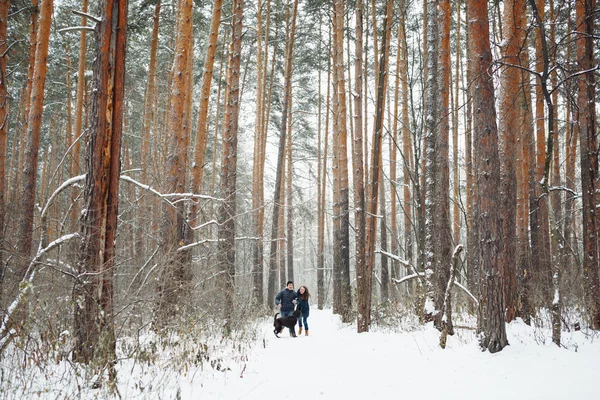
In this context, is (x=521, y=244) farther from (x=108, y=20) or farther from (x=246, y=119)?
(x=246, y=119)

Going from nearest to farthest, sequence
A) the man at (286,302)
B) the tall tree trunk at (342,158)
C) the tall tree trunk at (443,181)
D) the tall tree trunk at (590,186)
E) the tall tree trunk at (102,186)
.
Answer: the tall tree trunk at (102,186)
the tall tree trunk at (590,186)
the tall tree trunk at (443,181)
the man at (286,302)
the tall tree trunk at (342,158)

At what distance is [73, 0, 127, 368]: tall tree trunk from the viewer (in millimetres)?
4258

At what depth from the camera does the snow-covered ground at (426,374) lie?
3820mm

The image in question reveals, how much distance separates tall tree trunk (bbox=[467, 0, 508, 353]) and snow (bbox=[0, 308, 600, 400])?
0.37 metres

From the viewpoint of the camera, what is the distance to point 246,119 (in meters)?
21.9

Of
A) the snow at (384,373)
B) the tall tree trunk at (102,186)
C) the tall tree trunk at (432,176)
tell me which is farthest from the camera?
the tall tree trunk at (432,176)

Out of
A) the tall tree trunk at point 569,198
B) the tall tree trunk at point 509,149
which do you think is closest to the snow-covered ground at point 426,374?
the tall tree trunk at point 509,149

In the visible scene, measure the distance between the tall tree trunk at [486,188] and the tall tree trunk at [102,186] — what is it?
4.32 m

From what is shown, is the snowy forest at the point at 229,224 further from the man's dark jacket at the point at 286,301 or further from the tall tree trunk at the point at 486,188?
the man's dark jacket at the point at 286,301

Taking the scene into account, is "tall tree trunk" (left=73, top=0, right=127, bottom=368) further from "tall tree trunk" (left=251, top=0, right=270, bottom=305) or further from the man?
"tall tree trunk" (left=251, top=0, right=270, bottom=305)

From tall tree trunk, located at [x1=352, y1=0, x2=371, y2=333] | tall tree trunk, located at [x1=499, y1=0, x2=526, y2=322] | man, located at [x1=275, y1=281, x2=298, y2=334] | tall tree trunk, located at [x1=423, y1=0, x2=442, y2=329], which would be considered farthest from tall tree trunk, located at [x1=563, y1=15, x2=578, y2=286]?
man, located at [x1=275, y1=281, x2=298, y2=334]

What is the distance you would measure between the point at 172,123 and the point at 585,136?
23.9ft

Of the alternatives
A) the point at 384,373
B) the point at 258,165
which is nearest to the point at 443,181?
the point at 384,373

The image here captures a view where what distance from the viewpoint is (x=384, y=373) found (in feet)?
16.4
